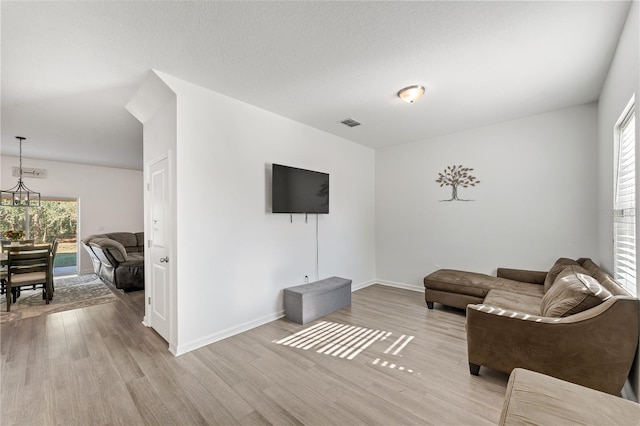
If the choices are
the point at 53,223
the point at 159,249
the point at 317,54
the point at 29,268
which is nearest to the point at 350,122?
the point at 317,54

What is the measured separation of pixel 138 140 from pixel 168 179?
279 centimetres

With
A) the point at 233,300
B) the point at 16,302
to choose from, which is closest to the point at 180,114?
the point at 233,300

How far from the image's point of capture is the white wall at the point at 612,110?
178cm

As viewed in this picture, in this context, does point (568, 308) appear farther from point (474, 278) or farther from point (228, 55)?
point (228, 55)

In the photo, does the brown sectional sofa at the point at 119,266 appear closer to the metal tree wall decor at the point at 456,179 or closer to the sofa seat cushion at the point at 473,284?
the sofa seat cushion at the point at 473,284

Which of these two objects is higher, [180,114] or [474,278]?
[180,114]

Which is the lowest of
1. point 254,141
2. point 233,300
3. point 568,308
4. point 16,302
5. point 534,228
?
point 16,302

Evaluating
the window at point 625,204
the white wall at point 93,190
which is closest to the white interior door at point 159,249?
the window at point 625,204

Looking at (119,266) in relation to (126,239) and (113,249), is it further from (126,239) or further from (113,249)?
(126,239)

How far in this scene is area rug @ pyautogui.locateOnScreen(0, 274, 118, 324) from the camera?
3.95 m

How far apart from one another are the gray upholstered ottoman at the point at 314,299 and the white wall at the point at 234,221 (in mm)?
199

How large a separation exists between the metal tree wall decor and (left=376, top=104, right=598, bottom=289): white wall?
75 mm

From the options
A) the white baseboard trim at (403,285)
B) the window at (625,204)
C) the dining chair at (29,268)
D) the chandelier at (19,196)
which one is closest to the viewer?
the window at (625,204)

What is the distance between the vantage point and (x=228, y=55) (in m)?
2.40
